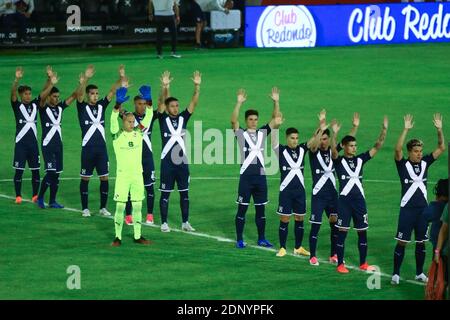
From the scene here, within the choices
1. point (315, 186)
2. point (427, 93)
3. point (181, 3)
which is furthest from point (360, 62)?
point (315, 186)

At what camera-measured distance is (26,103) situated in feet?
88.4

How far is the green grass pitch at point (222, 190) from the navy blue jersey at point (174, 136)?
1492 millimetres

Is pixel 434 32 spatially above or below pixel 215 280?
above

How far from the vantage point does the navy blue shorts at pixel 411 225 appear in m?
20.8

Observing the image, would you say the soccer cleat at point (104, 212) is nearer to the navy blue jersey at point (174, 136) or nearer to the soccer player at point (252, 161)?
the navy blue jersey at point (174, 136)

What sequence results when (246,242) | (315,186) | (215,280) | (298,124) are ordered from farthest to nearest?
(298,124)
(246,242)
(315,186)
(215,280)

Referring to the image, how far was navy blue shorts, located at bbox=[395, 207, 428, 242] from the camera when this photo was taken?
2077 centimetres

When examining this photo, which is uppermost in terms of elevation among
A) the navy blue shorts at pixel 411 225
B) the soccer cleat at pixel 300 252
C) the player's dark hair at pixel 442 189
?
the player's dark hair at pixel 442 189

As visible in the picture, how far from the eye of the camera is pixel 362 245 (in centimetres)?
2148

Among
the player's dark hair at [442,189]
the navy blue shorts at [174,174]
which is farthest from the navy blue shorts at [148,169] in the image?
the player's dark hair at [442,189]

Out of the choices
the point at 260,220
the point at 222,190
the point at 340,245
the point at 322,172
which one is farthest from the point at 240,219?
the point at 222,190

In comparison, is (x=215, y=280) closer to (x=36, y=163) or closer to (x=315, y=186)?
(x=315, y=186)

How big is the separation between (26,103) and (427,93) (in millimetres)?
17702

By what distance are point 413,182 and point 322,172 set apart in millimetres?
1868
